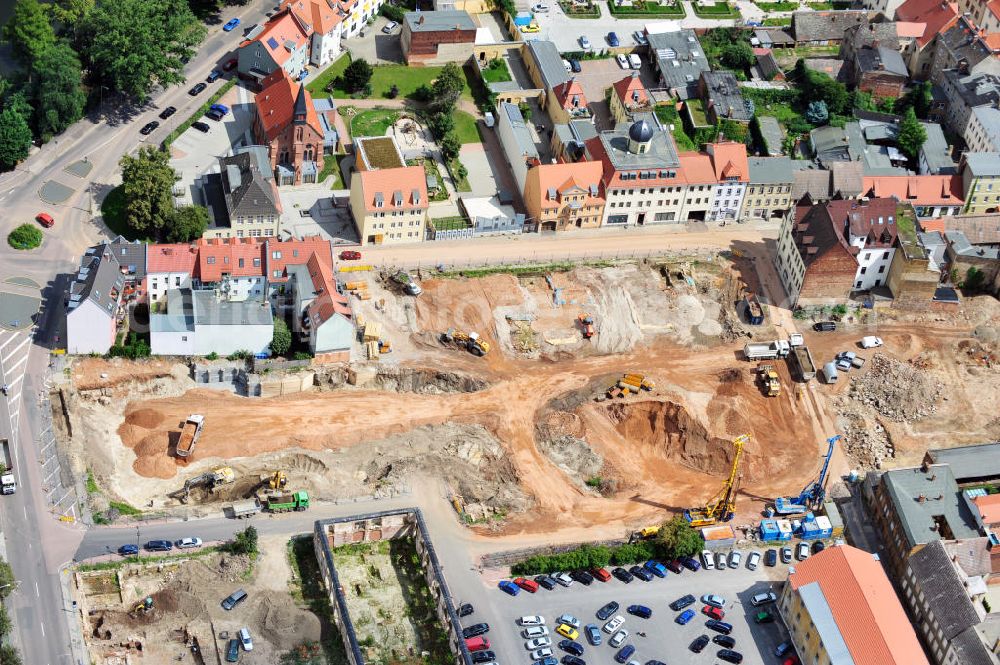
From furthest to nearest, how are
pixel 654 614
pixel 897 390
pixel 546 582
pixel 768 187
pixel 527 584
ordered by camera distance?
pixel 768 187 < pixel 897 390 < pixel 546 582 < pixel 527 584 < pixel 654 614

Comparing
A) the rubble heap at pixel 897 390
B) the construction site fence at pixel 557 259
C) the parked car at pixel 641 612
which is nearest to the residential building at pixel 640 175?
the construction site fence at pixel 557 259

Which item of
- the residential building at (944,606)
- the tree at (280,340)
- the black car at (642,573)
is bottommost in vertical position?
the residential building at (944,606)

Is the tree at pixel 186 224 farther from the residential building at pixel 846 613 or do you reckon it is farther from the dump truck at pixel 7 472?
the residential building at pixel 846 613

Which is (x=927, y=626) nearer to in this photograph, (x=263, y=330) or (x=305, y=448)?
(x=305, y=448)

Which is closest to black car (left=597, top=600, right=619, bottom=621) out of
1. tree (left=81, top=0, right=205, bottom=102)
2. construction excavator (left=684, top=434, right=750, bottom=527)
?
construction excavator (left=684, top=434, right=750, bottom=527)

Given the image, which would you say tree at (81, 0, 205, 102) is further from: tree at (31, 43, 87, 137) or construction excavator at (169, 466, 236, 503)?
construction excavator at (169, 466, 236, 503)

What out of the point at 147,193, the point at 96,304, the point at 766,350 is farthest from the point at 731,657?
the point at 147,193

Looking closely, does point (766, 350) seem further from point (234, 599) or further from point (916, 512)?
point (234, 599)
